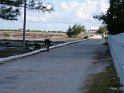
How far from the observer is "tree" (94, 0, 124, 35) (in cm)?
4176

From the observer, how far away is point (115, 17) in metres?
44.6

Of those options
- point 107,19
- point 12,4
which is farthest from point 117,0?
point 12,4

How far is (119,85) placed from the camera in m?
14.0

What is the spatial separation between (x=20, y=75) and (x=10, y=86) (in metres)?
3.99

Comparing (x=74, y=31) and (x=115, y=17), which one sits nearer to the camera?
(x=115, y=17)

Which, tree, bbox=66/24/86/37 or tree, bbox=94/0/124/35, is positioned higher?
tree, bbox=94/0/124/35

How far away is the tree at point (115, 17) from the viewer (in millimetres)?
41763

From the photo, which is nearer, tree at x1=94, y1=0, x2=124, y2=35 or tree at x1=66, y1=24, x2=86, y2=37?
tree at x1=94, y1=0, x2=124, y2=35

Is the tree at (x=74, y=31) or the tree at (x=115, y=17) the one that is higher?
the tree at (x=115, y=17)

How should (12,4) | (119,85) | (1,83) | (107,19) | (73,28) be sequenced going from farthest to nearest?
(73,28) < (107,19) < (12,4) < (1,83) < (119,85)

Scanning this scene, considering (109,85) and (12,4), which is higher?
(12,4)

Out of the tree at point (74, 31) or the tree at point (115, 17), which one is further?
the tree at point (74, 31)

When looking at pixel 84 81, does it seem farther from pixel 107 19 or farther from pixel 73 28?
pixel 73 28

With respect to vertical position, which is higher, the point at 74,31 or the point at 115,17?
the point at 115,17
